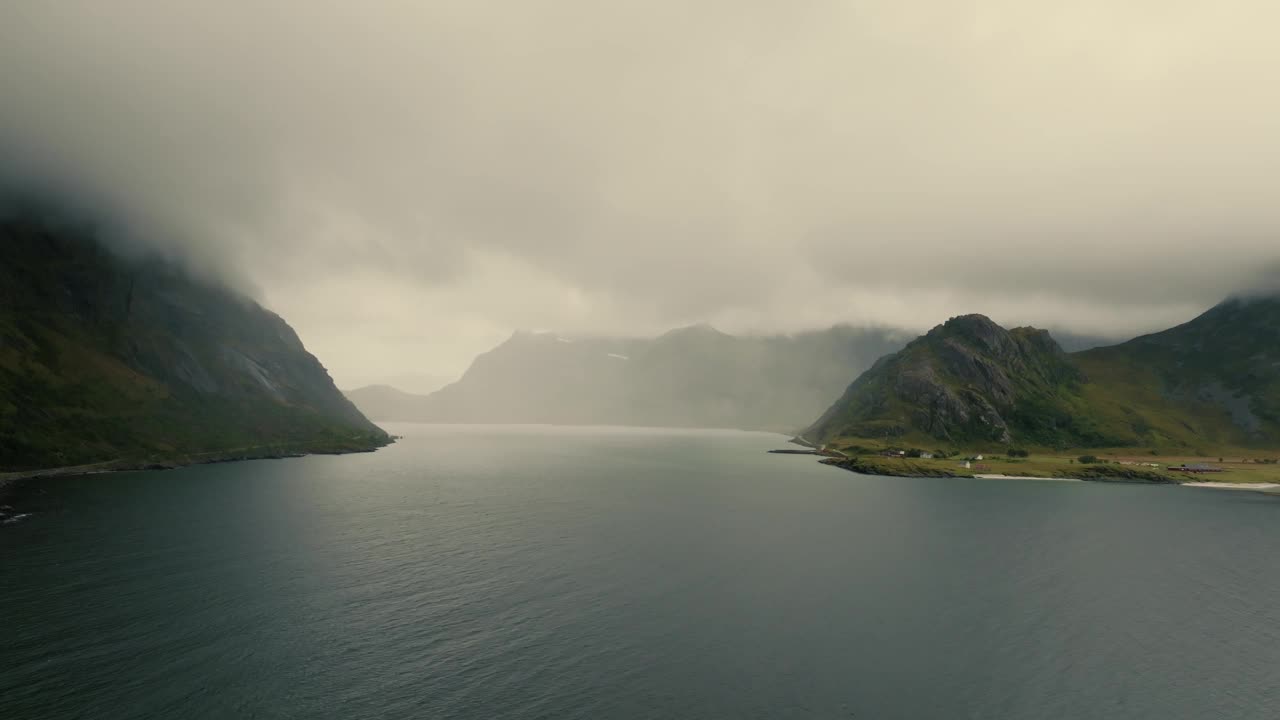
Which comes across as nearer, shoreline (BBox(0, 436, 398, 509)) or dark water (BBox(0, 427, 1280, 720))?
dark water (BBox(0, 427, 1280, 720))

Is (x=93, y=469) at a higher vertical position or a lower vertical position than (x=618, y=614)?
higher

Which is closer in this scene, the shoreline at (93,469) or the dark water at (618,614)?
the dark water at (618,614)

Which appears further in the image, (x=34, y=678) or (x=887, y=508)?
(x=887, y=508)

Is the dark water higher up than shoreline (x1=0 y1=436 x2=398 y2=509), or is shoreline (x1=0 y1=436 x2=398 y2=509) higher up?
shoreline (x1=0 y1=436 x2=398 y2=509)

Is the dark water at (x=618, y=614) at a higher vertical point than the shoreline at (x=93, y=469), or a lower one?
lower

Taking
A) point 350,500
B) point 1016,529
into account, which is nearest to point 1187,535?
point 1016,529

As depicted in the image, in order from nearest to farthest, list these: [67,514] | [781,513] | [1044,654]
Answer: [1044,654]
[67,514]
[781,513]

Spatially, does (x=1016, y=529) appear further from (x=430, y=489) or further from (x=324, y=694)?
(x=430, y=489)

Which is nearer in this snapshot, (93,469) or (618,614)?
(618,614)
